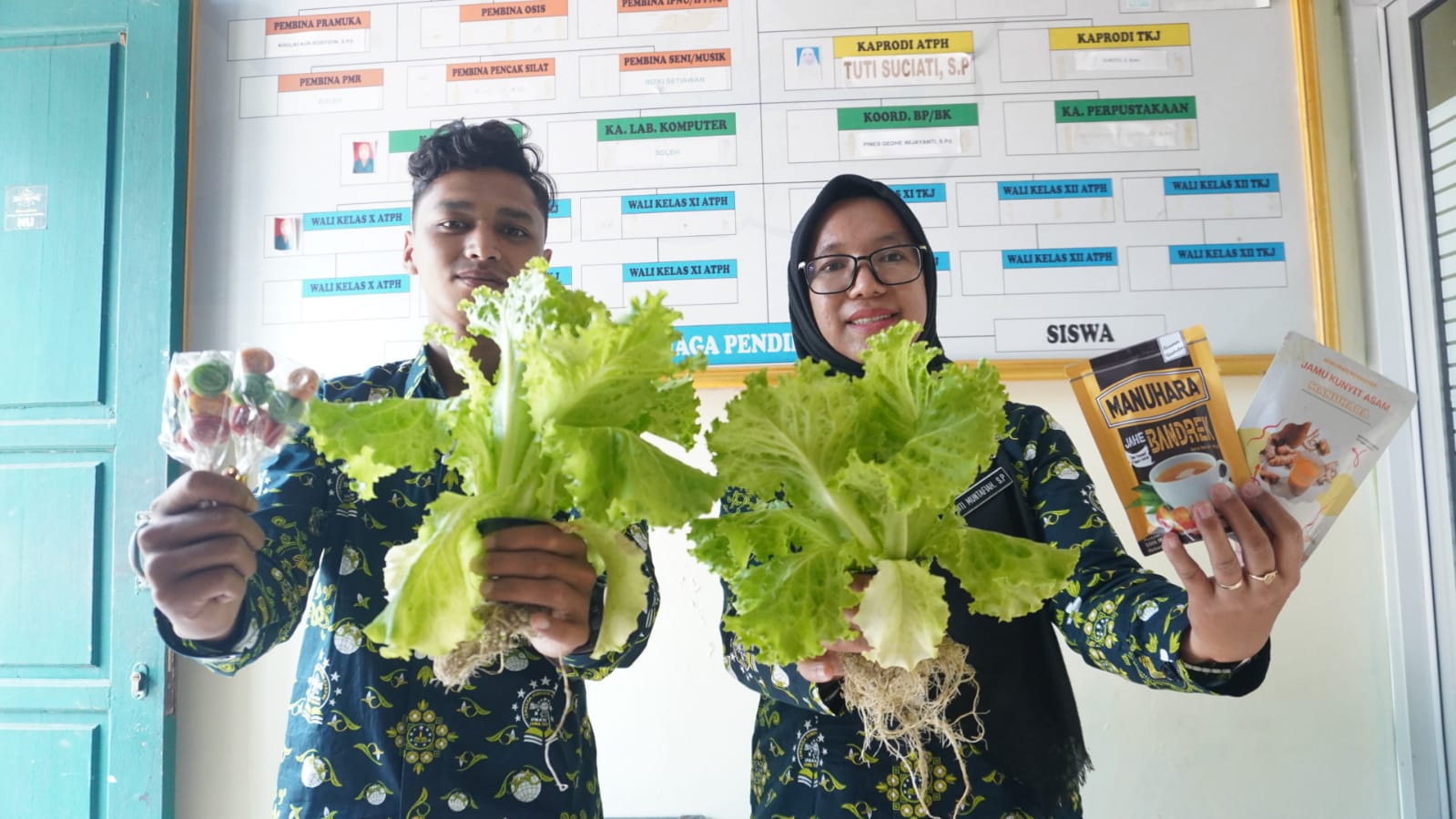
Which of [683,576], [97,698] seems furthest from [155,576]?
[97,698]

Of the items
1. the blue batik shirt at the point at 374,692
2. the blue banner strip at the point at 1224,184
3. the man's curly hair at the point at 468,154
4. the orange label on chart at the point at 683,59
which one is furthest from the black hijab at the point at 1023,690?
the orange label on chart at the point at 683,59

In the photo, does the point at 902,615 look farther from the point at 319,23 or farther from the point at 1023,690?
the point at 319,23

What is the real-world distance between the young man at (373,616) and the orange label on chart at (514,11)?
1024 mm

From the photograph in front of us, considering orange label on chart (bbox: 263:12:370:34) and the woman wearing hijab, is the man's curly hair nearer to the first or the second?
the woman wearing hijab

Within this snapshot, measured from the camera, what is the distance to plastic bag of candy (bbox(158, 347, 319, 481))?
93cm

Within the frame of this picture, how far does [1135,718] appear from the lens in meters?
1.73

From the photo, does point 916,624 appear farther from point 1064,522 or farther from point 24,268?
point 24,268

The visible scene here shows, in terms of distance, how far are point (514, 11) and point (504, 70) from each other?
140mm

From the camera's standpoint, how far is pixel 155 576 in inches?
31.4

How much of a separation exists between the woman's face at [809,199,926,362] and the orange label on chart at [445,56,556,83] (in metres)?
1.03

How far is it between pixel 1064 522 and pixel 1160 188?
1.17 m

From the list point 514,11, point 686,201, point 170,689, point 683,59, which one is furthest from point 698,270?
point 170,689

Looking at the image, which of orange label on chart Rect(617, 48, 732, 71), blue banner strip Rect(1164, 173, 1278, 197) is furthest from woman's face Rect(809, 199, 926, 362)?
blue banner strip Rect(1164, 173, 1278, 197)

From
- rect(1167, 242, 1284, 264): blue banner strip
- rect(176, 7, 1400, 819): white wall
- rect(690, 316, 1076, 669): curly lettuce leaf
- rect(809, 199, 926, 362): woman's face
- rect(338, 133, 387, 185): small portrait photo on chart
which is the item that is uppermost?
rect(338, 133, 387, 185): small portrait photo on chart
